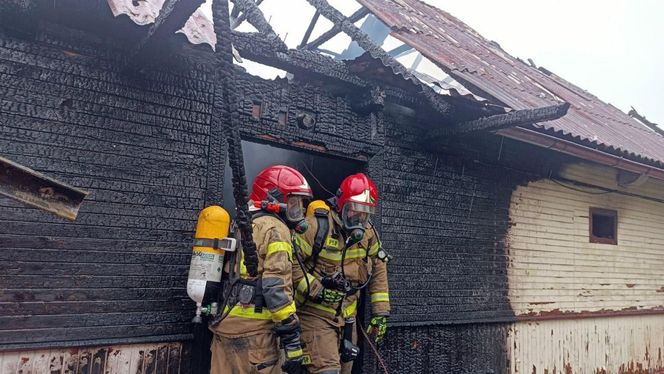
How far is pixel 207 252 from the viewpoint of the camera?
353 cm

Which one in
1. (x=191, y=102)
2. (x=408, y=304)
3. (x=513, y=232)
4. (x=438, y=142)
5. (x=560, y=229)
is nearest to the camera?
(x=191, y=102)

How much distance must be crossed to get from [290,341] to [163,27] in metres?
2.43

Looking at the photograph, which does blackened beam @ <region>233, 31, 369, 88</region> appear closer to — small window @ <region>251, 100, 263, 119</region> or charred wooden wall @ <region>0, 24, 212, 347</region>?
small window @ <region>251, 100, 263, 119</region>

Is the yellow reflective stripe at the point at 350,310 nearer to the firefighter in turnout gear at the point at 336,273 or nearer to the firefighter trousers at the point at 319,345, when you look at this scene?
the firefighter in turnout gear at the point at 336,273

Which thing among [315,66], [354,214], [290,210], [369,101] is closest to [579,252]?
[369,101]

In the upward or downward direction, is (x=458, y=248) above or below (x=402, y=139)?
below

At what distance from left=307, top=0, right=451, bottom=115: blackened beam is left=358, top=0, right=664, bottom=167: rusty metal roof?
1.22 metres

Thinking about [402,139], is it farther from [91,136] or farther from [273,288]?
[91,136]

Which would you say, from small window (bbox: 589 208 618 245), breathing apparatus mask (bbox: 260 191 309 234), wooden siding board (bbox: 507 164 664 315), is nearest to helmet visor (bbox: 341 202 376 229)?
breathing apparatus mask (bbox: 260 191 309 234)

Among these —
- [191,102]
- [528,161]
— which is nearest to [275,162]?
[191,102]

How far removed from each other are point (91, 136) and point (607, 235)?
7444 mm

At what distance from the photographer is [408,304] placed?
502cm

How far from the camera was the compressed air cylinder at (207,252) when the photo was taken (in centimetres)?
348

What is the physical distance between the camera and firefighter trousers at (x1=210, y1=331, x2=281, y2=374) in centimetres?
345
